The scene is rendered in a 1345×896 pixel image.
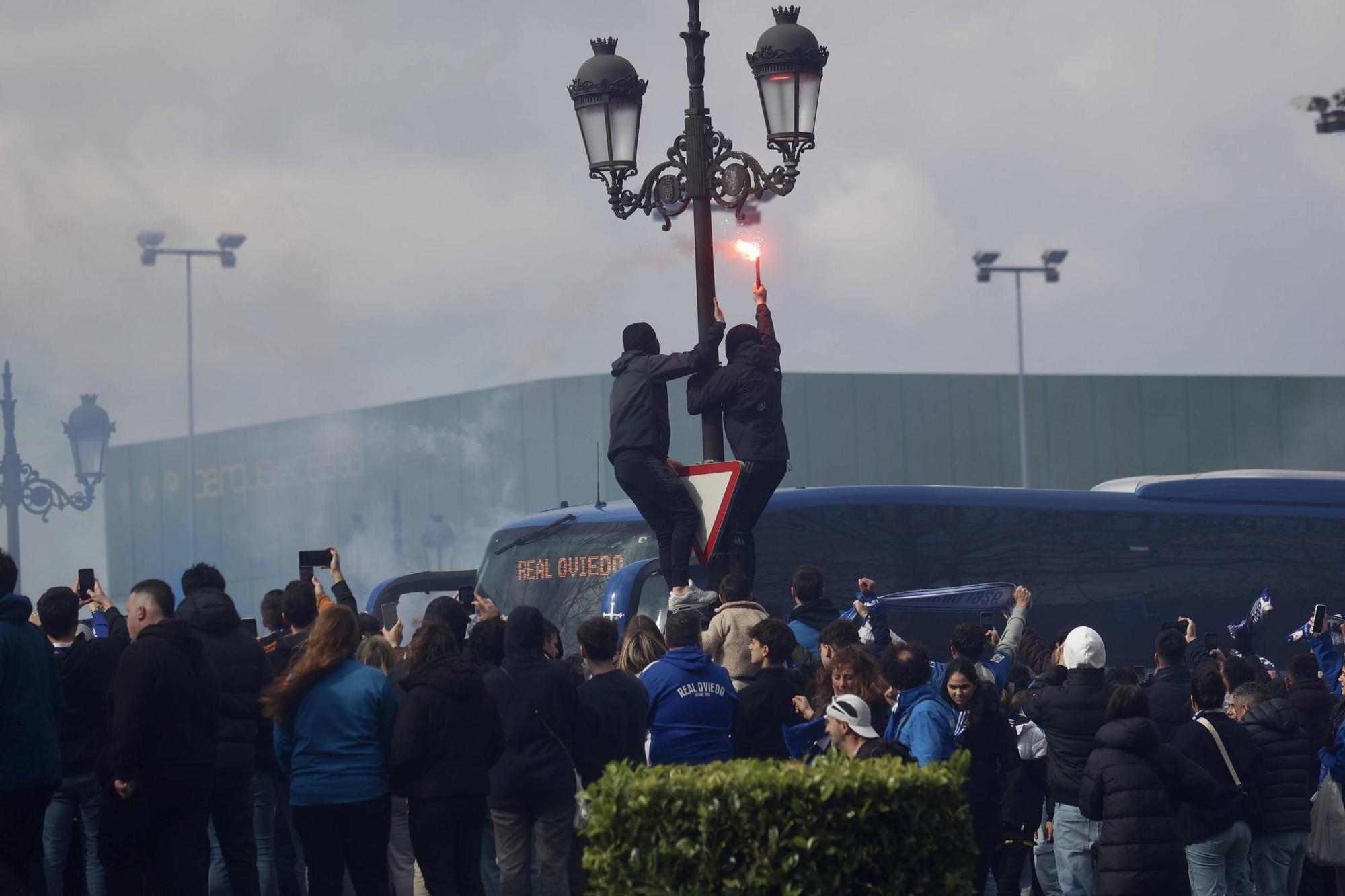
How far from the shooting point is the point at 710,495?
10445mm

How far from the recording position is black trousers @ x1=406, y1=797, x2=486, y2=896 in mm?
7910

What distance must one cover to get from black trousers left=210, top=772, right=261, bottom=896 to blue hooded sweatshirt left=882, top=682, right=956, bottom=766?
3.13 meters

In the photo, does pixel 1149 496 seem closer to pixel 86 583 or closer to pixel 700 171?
pixel 700 171

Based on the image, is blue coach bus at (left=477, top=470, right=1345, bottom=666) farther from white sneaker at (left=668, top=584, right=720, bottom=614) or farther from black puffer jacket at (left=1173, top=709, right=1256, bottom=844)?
black puffer jacket at (left=1173, top=709, right=1256, bottom=844)

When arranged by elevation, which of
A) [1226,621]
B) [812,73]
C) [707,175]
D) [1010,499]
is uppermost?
[812,73]

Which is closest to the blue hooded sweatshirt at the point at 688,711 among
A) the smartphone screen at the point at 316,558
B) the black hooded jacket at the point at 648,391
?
the smartphone screen at the point at 316,558

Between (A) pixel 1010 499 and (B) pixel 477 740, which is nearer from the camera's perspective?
(B) pixel 477 740

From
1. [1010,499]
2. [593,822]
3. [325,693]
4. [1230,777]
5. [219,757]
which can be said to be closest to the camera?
[593,822]

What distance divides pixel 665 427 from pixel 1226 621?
12.1 meters

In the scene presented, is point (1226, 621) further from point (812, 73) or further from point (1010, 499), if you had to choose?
point (812, 73)

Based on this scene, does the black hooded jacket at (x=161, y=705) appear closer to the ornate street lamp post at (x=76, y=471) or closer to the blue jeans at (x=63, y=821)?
the blue jeans at (x=63, y=821)

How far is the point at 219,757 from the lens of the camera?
834 centimetres

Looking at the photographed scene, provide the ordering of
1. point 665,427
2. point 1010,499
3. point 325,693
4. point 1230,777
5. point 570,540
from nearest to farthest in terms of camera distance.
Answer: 1. point 325,693
2. point 1230,777
3. point 665,427
4. point 570,540
5. point 1010,499

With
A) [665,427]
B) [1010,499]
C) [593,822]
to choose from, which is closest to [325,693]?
[593,822]
